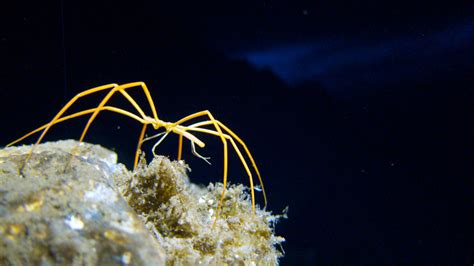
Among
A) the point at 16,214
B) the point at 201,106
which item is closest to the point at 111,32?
the point at 201,106

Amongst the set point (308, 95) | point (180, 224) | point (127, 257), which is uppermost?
point (127, 257)

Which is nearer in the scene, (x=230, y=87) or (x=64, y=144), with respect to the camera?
(x=64, y=144)

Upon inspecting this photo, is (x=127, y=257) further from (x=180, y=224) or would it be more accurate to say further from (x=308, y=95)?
(x=308, y=95)

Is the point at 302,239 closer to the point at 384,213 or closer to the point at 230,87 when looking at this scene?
the point at 384,213

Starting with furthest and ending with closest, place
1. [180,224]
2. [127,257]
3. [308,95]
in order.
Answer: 1. [308,95]
2. [180,224]
3. [127,257]

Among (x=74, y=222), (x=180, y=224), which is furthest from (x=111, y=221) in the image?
(x=180, y=224)

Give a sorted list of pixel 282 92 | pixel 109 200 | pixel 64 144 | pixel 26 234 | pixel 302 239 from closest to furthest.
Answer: pixel 26 234, pixel 109 200, pixel 64 144, pixel 282 92, pixel 302 239

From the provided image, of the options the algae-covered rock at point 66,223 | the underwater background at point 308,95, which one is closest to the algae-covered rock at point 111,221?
the algae-covered rock at point 66,223
